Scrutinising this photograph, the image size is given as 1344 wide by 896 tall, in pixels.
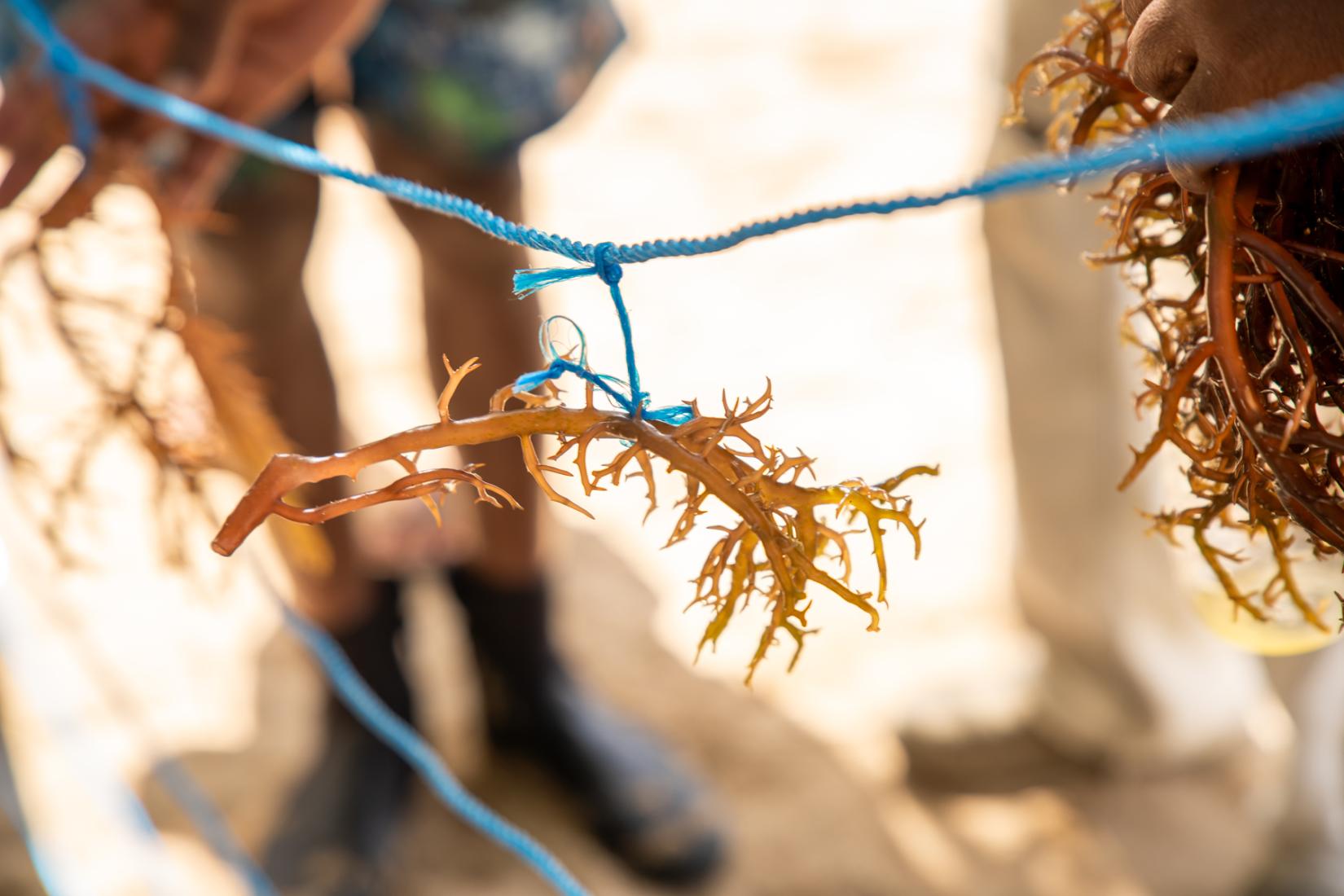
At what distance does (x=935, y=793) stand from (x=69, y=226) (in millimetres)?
1444

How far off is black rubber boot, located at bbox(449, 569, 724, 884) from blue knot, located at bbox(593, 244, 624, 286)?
4.25ft

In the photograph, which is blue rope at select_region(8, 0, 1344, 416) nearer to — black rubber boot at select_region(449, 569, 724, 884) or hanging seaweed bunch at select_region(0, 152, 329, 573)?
hanging seaweed bunch at select_region(0, 152, 329, 573)

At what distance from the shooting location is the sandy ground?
5.62ft

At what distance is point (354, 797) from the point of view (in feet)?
5.60

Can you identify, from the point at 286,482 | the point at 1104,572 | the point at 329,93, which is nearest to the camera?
the point at 286,482

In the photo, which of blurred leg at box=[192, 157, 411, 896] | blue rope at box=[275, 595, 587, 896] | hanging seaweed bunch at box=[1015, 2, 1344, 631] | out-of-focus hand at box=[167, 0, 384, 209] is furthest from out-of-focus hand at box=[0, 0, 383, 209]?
hanging seaweed bunch at box=[1015, 2, 1344, 631]

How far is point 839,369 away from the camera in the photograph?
2.57m

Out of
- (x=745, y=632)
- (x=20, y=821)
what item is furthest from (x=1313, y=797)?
(x=20, y=821)

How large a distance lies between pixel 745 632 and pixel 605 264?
158 centimetres

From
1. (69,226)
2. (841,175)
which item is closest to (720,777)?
(69,226)

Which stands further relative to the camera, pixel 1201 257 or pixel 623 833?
pixel 623 833

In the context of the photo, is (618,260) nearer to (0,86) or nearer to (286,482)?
(286,482)

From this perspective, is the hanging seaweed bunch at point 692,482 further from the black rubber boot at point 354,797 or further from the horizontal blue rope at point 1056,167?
the black rubber boot at point 354,797

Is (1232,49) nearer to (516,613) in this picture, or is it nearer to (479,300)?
(479,300)
